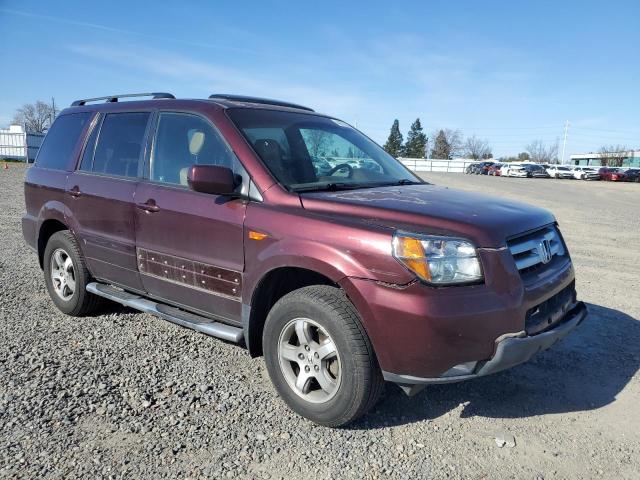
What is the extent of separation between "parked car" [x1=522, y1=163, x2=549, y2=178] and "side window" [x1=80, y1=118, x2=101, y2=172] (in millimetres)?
49880

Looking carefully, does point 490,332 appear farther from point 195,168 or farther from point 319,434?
point 195,168

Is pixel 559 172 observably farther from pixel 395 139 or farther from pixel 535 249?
pixel 395 139

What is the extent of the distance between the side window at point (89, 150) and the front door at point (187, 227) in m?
0.96

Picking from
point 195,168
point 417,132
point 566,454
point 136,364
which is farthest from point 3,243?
point 417,132

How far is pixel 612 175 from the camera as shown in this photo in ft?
150

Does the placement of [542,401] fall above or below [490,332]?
below

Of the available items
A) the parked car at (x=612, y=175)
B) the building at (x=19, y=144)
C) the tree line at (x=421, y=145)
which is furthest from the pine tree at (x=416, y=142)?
the building at (x=19, y=144)

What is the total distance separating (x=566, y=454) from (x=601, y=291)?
3783mm

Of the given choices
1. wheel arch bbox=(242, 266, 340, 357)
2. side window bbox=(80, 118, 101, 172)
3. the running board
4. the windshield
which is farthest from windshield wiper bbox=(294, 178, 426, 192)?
side window bbox=(80, 118, 101, 172)

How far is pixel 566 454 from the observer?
2938 millimetres

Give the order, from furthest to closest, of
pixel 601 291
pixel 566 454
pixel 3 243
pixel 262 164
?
1. pixel 3 243
2. pixel 601 291
3. pixel 262 164
4. pixel 566 454

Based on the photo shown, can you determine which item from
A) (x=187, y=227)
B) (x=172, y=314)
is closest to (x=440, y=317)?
(x=187, y=227)

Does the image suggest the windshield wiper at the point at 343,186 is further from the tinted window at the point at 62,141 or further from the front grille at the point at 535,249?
the tinted window at the point at 62,141

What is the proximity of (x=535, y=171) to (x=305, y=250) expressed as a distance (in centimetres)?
5118
